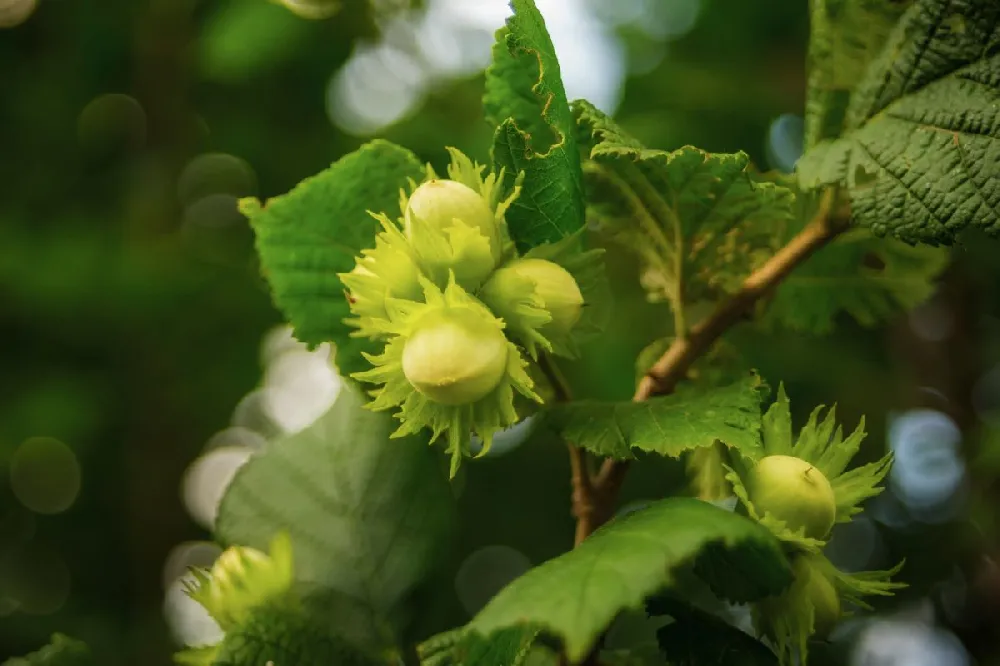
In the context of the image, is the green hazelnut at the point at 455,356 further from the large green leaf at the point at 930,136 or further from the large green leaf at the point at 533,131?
the large green leaf at the point at 930,136

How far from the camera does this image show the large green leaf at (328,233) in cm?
63

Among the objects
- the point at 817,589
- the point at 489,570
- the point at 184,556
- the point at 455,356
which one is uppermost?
the point at 455,356

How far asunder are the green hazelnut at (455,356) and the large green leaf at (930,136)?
23 cm

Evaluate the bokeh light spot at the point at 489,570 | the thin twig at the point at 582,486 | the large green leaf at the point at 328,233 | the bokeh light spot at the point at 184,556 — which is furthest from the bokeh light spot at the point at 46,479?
the thin twig at the point at 582,486

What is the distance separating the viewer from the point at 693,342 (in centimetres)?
63

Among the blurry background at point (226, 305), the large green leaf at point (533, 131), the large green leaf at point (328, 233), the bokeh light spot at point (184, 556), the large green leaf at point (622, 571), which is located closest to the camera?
the large green leaf at point (622, 571)

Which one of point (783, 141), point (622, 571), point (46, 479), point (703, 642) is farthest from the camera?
point (46, 479)

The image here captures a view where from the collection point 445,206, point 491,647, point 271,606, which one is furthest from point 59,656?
point 445,206

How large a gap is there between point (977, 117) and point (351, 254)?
394mm

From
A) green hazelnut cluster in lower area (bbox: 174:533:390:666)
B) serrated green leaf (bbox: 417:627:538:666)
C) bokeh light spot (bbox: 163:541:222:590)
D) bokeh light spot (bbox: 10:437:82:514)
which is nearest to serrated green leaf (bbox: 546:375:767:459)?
serrated green leaf (bbox: 417:627:538:666)

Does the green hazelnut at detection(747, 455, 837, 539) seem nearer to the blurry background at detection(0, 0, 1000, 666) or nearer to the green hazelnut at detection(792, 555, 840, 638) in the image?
the green hazelnut at detection(792, 555, 840, 638)

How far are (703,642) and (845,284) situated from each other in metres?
0.31

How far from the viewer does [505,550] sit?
6.80ft

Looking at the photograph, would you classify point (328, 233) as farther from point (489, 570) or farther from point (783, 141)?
point (489, 570)
